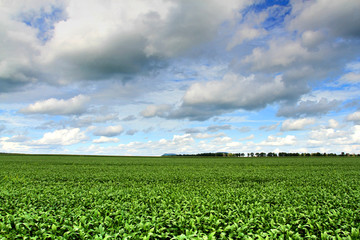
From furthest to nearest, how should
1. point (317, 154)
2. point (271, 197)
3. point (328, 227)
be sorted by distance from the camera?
point (317, 154), point (271, 197), point (328, 227)

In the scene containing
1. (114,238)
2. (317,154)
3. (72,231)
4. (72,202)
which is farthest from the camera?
(317,154)

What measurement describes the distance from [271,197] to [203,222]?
7028 mm

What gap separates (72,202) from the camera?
12.5m

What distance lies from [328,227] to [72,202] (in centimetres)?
1223

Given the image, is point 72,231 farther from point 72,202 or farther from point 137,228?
point 72,202

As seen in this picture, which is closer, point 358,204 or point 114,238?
point 114,238

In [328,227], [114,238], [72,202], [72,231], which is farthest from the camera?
[72,202]

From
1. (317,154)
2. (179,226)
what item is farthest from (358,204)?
(317,154)

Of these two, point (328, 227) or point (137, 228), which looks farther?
point (328, 227)

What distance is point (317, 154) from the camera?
151m

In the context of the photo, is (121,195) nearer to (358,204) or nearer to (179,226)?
(179,226)

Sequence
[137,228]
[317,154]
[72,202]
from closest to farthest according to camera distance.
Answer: [137,228], [72,202], [317,154]

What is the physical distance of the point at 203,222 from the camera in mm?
9000

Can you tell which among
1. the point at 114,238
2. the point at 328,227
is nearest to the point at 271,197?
the point at 328,227
